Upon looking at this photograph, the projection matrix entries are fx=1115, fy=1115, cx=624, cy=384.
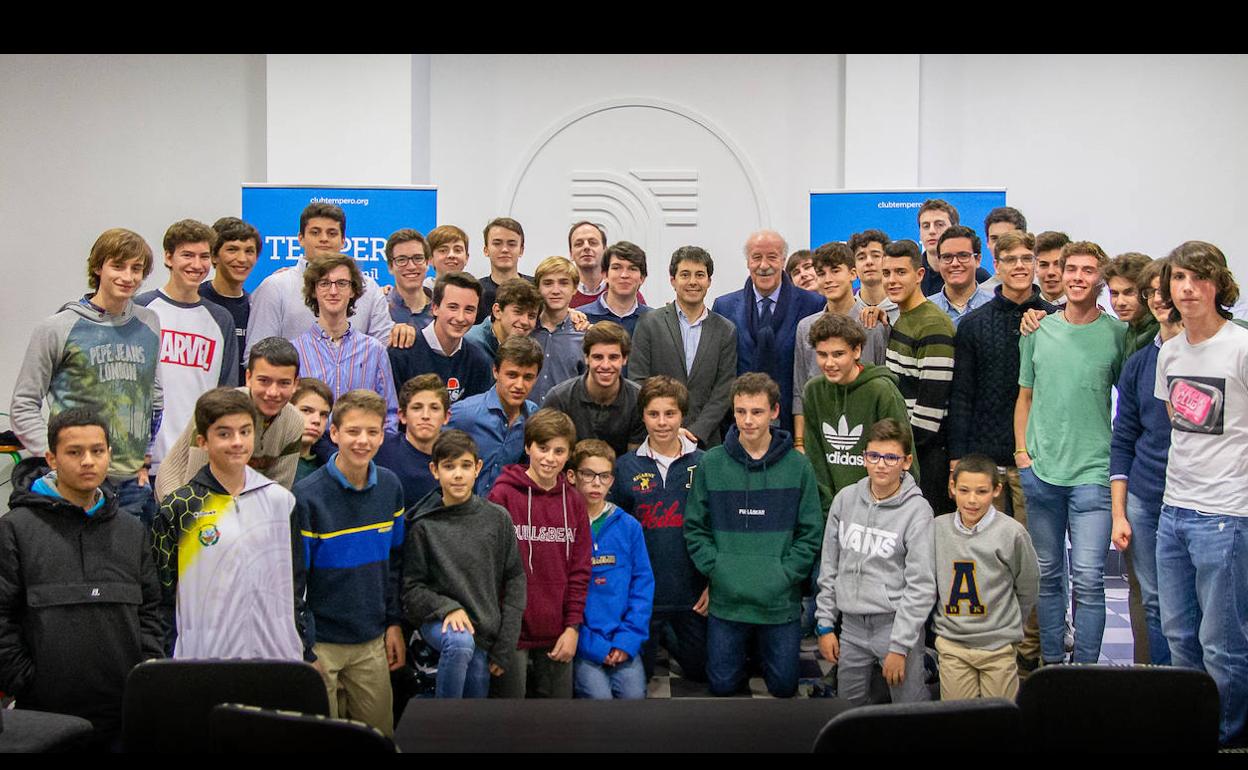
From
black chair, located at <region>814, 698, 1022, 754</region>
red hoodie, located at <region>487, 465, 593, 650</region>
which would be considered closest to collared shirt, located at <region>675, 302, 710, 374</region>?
red hoodie, located at <region>487, 465, 593, 650</region>

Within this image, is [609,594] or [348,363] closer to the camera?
[609,594]

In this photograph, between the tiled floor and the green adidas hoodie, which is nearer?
the green adidas hoodie

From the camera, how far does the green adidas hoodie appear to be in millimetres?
4301

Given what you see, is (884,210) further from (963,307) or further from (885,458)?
(885,458)

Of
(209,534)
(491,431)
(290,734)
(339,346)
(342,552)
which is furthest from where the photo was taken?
(339,346)

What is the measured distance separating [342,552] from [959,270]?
9.76ft

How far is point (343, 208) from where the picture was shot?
693cm

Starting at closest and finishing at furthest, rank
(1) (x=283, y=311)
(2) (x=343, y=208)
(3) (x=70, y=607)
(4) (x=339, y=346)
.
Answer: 1. (3) (x=70, y=607)
2. (4) (x=339, y=346)
3. (1) (x=283, y=311)
4. (2) (x=343, y=208)

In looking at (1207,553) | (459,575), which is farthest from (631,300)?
(1207,553)

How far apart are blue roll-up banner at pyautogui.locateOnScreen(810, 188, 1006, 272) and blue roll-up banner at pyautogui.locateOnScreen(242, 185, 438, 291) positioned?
2527mm

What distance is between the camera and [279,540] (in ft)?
11.0

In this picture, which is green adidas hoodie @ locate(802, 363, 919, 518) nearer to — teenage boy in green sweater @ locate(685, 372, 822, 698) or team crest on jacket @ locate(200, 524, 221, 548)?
teenage boy in green sweater @ locate(685, 372, 822, 698)

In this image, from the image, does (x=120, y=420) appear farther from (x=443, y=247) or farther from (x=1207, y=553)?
(x=1207, y=553)

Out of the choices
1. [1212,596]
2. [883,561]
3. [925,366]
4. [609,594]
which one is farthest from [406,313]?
[1212,596]
